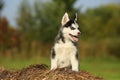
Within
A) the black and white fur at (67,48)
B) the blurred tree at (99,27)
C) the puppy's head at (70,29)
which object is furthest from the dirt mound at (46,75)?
the blurred tree at (99,27)

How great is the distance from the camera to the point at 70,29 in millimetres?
10688

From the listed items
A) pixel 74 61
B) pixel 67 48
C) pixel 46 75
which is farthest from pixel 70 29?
pixel 46 75

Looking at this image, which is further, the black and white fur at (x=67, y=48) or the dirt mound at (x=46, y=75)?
the black and white fur at (x=67, y=48)

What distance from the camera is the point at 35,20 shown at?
56.1 m

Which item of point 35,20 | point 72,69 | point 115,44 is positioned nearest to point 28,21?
point 35,20

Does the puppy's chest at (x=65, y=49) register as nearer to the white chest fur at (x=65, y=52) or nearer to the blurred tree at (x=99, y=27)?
the white chest fur at (x=65, y=52)

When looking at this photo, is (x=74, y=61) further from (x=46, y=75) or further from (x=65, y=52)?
(x=46, y=75)

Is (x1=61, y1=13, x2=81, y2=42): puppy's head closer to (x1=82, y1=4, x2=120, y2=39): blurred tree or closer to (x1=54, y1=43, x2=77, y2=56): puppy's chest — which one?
(x1=54, y1=43, x2=77, y2=56): puppy's chest

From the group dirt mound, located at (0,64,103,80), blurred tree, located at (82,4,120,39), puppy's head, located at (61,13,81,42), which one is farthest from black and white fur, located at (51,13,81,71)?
blurred tree, located at (82,4,120,39)

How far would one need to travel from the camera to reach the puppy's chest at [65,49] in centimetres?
1052

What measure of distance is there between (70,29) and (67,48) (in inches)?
16.9

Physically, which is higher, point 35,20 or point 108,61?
point 35,20

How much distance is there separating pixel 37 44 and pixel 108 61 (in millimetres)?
6561

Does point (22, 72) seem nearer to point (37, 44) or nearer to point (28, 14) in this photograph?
point (37, 44)
